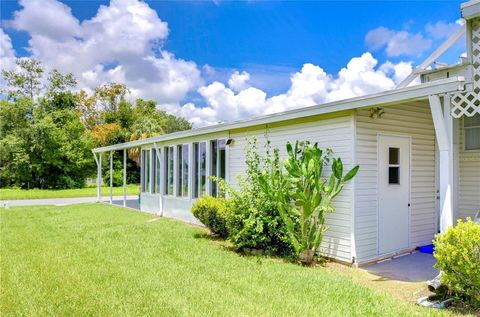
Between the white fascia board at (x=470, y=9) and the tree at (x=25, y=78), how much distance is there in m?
35.3

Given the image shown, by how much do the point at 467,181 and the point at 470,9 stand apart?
3594 millimetres

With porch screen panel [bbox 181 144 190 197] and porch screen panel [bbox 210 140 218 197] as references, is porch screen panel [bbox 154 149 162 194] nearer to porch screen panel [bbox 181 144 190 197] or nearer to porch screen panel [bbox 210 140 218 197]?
porch screen panel [bbox 181 144 190 197]

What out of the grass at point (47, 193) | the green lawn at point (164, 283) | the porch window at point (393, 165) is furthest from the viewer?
the grass at point (47, 193)

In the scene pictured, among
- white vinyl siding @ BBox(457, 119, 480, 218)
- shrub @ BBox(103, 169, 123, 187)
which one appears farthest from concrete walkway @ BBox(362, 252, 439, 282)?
shrub @ BBox(103, 169, 123, 187)

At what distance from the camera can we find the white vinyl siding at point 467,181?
22.8 feet

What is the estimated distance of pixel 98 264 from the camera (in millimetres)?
6172

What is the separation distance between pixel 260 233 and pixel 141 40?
1495cm

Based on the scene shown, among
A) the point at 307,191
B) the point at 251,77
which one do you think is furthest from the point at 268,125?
the point at 251,77

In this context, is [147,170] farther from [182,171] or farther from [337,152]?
[337,152]

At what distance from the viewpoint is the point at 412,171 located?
6.95m

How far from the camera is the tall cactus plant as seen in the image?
6.06 m

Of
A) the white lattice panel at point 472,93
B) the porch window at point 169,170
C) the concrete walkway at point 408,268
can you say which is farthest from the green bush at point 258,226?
the porch window at point 169,170

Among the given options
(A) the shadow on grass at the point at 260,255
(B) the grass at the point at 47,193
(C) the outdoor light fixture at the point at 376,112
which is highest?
(C) the outdoor light fixture at the point at 376,112

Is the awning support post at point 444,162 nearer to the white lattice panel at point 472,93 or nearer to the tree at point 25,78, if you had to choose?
the white lattice panel at point 472,93
